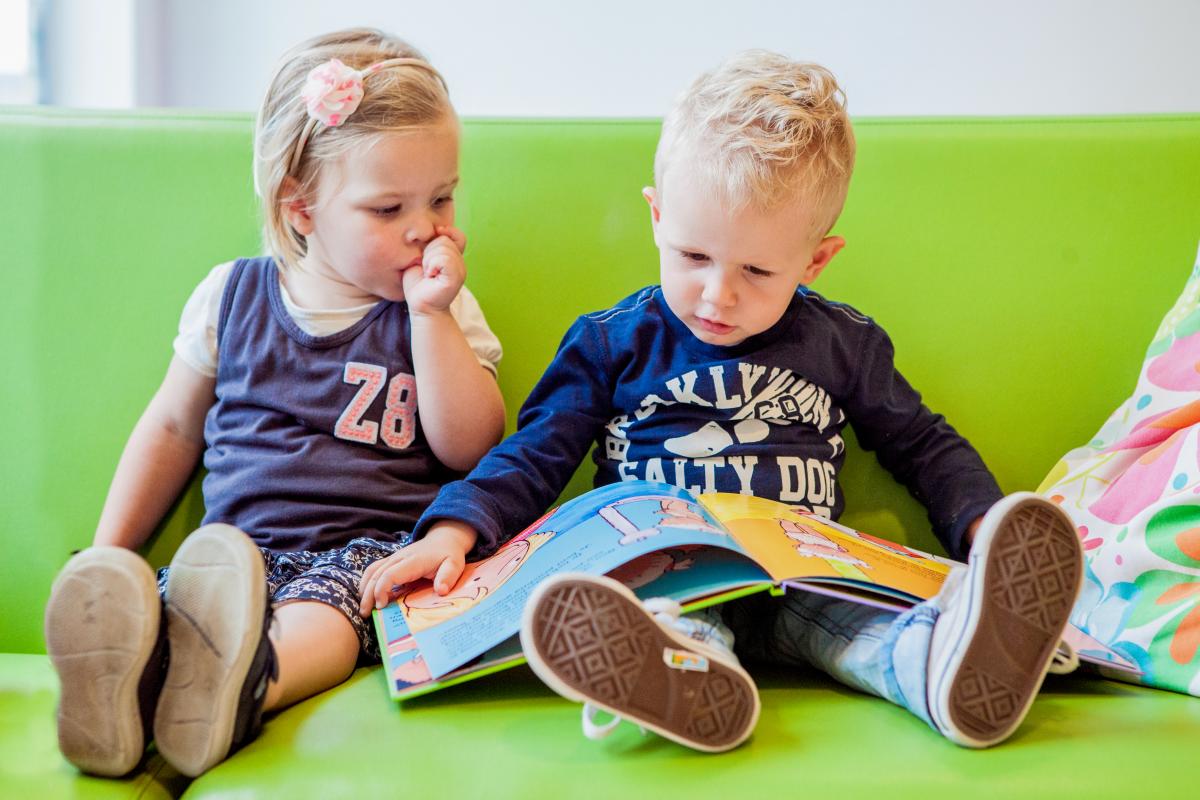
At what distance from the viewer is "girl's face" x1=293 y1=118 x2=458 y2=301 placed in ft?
3.73

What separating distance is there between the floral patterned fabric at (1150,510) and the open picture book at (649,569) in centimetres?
4

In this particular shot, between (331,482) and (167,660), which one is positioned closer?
(167,660)

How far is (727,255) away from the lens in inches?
39.4

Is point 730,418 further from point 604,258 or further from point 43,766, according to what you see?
point 43,766

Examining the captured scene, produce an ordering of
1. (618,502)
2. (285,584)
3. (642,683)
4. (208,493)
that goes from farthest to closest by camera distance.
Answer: (208,493) < (285,584) < (618,502) < (642,683)

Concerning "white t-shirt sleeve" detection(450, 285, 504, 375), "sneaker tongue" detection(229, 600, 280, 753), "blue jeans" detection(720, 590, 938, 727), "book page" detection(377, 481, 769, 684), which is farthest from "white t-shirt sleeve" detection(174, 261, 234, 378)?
"blue jeans" detection(720, 590, 938, 727)

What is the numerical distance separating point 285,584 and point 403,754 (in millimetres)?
347

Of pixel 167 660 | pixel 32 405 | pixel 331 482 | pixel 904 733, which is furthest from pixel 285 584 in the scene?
pixel 904 733

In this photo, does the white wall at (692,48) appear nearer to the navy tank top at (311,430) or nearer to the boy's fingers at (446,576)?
the navy tank top at (311,430)

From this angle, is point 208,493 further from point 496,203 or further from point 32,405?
point 496,203

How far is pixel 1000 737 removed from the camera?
0.76 m

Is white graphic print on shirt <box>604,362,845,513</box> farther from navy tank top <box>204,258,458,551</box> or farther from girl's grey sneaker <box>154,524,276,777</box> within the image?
girl's grey sneaker <box>154,524,276,777</box>

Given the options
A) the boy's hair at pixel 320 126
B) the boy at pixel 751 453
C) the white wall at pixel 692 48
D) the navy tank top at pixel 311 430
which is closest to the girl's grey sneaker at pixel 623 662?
the boy at pixel 751 453

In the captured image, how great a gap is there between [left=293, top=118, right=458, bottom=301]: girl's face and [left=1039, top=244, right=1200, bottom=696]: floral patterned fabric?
68 cm
